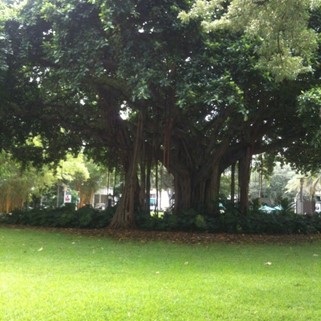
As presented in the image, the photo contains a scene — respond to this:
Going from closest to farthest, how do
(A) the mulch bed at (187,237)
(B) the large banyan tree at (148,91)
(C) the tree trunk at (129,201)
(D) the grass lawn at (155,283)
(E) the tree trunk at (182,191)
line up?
(D) the grass lawn at (155,283) → (B) the large banyan tree at (148,91) → (A) the mulch bed at (187,237) → (C) the tree trunk at (129,201) → (E) the tree trunk at (182,191)

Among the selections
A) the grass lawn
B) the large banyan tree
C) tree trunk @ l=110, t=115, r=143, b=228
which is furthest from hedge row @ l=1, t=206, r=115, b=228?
the grass lawn

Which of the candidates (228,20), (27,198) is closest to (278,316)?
(228,20)

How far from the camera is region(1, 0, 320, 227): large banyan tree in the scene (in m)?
9.57

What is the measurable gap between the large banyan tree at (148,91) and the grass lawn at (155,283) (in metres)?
3.16

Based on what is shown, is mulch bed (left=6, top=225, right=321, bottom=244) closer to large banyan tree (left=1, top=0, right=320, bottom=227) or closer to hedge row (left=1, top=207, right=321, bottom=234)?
hedge row (left=1, top=207, right=321, bottom=234)

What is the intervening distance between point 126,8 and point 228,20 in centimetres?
411

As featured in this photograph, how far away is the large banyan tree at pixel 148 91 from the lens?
377 inches

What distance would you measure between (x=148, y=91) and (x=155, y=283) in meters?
4.46

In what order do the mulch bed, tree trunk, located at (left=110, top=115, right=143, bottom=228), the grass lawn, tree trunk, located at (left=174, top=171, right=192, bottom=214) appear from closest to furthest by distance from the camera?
the grass lawn < the mulch bed < tree trunk, located at (left=110, top=115, right=143, bottom=228) < tree trunk, located at (left=174, top=171, right=192, bottom=214)

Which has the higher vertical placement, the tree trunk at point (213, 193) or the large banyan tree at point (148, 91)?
the large banyan tree at point (148, 91)

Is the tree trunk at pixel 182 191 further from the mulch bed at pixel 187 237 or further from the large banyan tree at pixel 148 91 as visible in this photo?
the mulch bed at pixel 187 237

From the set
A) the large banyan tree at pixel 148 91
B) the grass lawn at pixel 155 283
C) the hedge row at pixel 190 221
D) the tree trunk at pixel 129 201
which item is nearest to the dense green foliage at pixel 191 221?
the hedge row at pixel 190 221

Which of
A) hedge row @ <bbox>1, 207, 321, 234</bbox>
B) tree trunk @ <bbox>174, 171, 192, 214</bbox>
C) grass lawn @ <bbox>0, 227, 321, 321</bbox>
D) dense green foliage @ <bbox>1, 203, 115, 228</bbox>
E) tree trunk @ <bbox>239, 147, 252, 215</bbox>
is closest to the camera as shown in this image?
grass lawn @ <bbox>0, 227, 321, 321</bbox>

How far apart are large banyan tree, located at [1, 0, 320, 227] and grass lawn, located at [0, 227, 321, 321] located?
316 centimetres
